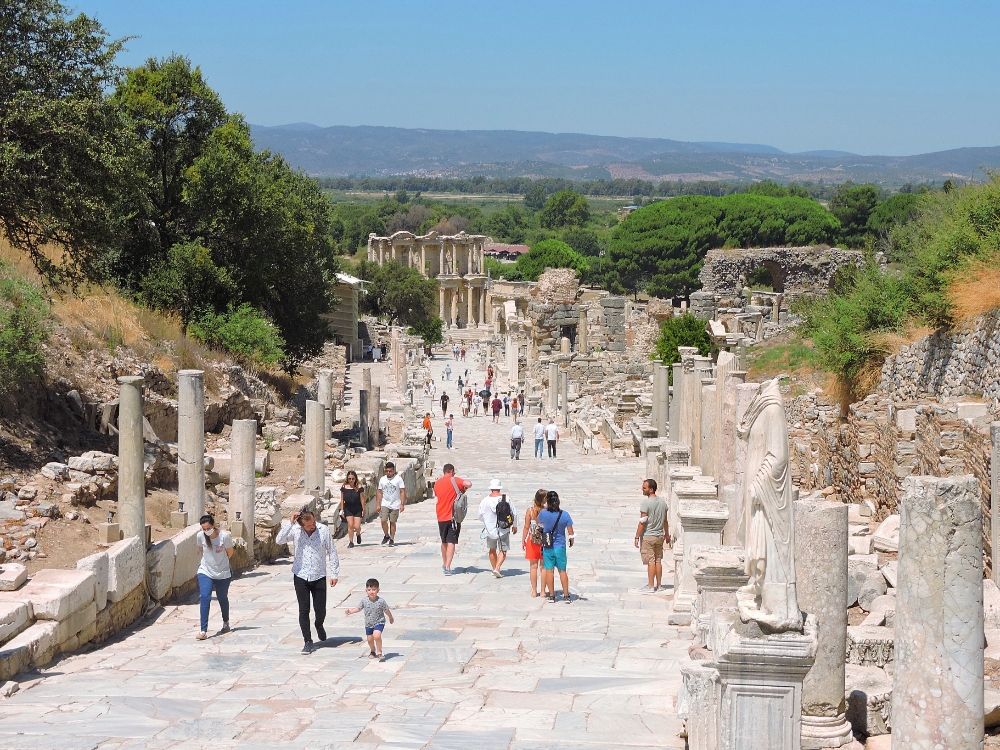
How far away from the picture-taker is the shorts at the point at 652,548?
12.6 metres

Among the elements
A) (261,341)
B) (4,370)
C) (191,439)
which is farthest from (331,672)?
(261,341)

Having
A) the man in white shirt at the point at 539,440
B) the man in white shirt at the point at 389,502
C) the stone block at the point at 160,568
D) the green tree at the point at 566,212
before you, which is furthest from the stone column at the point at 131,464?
the green tree at the point at 566,212

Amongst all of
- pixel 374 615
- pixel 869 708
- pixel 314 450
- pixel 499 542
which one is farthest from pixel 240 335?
pixel 869 708

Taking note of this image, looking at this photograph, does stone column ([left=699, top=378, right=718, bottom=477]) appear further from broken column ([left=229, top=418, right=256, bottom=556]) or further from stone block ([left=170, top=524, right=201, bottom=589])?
stone block ([left=170, top=524, right=201, bottom=589])

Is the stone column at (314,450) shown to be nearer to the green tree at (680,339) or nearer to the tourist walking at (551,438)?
the tourist walking at (551,438)

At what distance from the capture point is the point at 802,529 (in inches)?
300

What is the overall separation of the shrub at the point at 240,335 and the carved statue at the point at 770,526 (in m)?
21.3

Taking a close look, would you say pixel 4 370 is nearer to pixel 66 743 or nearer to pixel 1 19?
pixel 1 19

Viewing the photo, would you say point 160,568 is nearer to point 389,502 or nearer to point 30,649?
point 30,649

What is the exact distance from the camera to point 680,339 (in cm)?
4050

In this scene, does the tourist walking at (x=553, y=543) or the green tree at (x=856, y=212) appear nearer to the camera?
the tourist walking at (x=553, y=543)

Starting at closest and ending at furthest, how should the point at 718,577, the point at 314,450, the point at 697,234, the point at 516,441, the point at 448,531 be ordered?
the point at 718,577
the point at 448,531
the point at 314,450
the point at 516,441
the point at 697,234

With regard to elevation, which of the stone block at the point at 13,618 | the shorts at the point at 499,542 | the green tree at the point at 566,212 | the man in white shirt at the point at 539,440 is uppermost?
the green tree at the point at 566,212

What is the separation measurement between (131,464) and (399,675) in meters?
4.85
